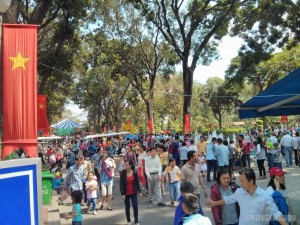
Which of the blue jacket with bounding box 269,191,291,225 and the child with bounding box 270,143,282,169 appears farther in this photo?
the child with bounding box 270,143,282,169

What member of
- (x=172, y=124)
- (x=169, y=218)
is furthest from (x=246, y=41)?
(x=172, y=124)

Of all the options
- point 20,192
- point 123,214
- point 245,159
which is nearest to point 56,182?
point 123,214

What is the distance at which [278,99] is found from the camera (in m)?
5.48

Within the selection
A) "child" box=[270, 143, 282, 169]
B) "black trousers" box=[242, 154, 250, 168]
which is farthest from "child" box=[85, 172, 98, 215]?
"black trousers" box=[242, 154, 250, 168]

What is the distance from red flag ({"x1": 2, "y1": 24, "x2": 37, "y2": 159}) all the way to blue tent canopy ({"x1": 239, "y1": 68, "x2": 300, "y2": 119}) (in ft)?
11.2

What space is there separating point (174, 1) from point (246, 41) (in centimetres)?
588

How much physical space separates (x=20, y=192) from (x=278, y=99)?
4.53m

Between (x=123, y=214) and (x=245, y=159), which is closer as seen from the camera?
(x=123, y=214)

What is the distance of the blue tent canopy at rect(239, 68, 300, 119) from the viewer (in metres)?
4.95

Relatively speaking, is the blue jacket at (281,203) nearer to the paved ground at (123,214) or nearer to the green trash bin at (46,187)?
the paved ground at (123,214)

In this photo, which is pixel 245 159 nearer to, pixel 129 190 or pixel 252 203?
pixel 129 190

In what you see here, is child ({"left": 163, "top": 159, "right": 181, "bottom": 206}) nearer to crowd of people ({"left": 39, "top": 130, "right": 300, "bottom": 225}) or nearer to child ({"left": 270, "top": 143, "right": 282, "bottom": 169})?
crowd of people ({"left": 39, "top": 130, "right": 300, "bottom": 225})

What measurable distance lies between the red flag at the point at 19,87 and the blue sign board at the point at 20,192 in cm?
278

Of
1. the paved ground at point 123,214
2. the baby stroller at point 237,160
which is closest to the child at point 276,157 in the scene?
the baby stroller at point 237,160
